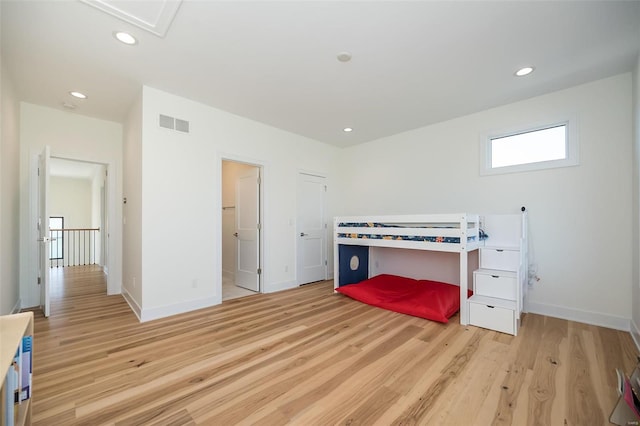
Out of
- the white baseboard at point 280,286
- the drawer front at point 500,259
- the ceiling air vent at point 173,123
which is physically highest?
the ceiling air vent at point 173,123

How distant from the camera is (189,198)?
11.2ft

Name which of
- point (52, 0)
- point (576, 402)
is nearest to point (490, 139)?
point (576, 402)

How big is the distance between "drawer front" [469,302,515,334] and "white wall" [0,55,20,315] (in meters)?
4.86

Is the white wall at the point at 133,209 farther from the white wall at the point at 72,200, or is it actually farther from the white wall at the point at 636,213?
the white wall at the point at 72,200

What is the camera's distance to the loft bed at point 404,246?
3.05 m

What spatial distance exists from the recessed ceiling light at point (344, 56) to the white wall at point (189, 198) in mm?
1994

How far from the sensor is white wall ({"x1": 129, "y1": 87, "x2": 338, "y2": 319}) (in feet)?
10.2

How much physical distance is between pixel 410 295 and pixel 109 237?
4691 millimetres

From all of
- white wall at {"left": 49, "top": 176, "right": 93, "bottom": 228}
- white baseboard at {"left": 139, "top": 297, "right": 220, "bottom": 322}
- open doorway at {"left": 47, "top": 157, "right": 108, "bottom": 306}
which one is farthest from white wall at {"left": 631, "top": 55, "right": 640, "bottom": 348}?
white wall at {"left": 49, "top": 176, "right": 93, "bottom": 228}

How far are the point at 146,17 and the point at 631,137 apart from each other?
4.69 m

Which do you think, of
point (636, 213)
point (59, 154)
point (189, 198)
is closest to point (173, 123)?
point (189, 198)

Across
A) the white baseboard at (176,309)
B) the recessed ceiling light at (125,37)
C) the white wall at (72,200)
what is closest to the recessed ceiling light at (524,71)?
the recessed ceiling light at (125,37)

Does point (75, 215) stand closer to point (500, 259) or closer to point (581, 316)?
point (500, 259)

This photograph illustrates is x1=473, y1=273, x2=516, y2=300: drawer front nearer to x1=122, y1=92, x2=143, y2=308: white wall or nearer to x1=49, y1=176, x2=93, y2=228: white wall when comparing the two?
x1=122, y1=92, x2=143, y2=308: white wall
